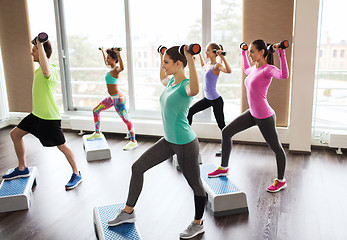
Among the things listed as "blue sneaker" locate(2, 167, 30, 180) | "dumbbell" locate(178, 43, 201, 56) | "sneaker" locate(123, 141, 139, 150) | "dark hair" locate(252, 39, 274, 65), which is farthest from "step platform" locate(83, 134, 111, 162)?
"dumbbell" locate(178, 43, 201, 56)

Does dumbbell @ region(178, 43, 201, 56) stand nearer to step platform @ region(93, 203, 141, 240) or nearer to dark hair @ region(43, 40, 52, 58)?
step platform @ region(93, 203, 141, 240)

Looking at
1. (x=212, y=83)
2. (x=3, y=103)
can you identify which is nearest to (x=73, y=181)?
(x=212, y=83)

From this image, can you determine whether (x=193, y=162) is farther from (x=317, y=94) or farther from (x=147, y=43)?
(x=147, y=43)

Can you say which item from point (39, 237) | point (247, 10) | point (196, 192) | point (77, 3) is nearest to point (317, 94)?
point (247, 10)

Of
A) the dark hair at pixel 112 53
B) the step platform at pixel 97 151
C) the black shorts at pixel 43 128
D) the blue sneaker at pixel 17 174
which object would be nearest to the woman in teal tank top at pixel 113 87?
the dark hair at pixel 112 53

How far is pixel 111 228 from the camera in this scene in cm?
239

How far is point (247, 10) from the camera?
438cm

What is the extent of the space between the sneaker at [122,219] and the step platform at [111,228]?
2 cm

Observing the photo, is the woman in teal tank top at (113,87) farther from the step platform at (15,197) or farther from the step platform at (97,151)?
the step platform at (15,197)

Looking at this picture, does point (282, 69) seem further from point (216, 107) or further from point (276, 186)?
point (216, 107)

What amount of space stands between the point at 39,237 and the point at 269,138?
2034 mm

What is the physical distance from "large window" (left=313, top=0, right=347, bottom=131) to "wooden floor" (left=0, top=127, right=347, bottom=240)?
0.49 meters

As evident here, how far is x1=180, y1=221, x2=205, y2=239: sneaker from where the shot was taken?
2434mm

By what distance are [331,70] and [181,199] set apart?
2642 mm
